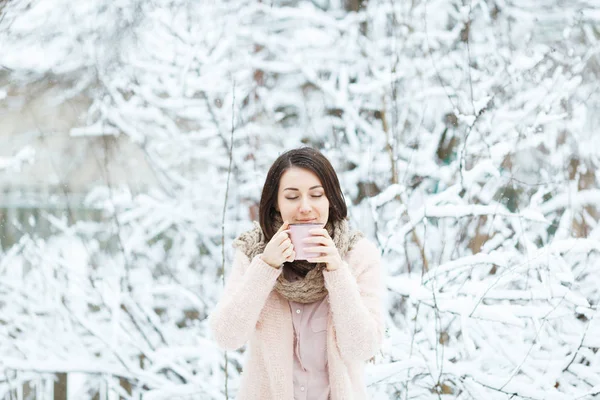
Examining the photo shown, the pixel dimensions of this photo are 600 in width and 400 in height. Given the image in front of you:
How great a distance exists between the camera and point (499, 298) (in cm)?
213

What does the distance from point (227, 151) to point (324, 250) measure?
1802 millimetres

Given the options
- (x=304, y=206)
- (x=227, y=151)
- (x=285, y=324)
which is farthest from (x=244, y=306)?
(x=227, y=151)

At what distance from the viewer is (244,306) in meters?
1.13

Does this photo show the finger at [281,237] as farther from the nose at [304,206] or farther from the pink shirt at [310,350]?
the pink shirt at [310,350]

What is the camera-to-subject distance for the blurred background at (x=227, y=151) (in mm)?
2430

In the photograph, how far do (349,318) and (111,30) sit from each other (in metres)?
2.12

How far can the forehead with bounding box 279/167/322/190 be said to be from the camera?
1188 millimetres

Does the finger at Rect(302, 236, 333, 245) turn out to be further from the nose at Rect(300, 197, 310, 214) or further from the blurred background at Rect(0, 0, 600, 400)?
the blurred background at Rect(0, 0, 600, 400)

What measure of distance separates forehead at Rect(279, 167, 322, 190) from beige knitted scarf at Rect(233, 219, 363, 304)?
0.36ft

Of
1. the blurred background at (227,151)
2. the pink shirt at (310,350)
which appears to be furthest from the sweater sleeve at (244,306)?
the blurred background at (227,151)

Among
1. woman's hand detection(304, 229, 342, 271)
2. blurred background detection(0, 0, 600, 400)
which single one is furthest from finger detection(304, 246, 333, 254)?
blurred background detection(0, 0, 600, 400)

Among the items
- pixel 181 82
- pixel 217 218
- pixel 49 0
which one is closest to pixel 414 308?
pixel 217 218

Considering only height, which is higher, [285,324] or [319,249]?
[319,249]

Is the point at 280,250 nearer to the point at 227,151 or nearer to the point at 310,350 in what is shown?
the point at 310,350
